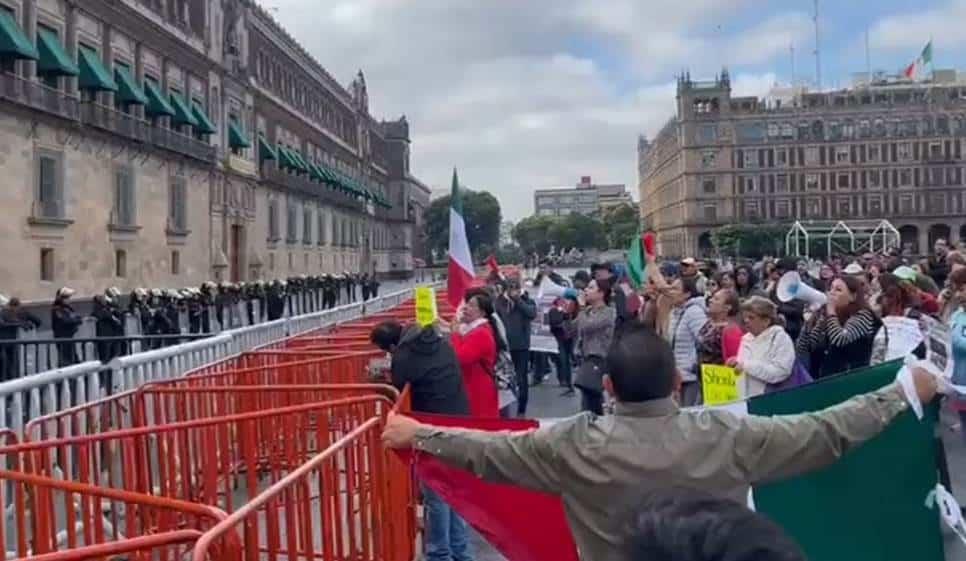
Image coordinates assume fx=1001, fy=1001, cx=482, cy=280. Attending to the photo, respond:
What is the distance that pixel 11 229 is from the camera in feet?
83.8

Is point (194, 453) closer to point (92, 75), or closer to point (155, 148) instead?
point (92, 75)

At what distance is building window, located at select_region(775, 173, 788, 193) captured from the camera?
107188 mm

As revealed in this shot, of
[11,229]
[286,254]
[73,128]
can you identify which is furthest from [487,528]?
[286,254]

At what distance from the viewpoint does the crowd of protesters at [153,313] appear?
1275 cm

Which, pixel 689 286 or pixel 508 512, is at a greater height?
pixel 689 286

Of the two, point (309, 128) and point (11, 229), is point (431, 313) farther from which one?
point (309, 128)

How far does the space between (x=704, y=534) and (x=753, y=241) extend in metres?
98.2

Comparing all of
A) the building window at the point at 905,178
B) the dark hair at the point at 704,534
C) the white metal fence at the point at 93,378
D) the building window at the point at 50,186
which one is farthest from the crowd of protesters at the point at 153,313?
the building window at the point at 905,178

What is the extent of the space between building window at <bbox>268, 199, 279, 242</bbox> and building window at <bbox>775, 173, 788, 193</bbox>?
68.2m

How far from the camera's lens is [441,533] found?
18.4 ft

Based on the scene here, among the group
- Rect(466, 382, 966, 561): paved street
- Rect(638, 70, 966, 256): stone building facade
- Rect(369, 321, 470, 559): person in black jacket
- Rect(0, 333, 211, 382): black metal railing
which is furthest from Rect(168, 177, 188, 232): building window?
Rect(638, 70, 966, 256): stone building facade

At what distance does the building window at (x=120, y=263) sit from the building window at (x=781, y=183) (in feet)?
284

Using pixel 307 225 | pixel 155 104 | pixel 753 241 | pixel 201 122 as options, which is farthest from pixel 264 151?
pixel 753 241

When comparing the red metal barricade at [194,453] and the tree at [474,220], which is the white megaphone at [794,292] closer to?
the red metal barricade at [194,453]
